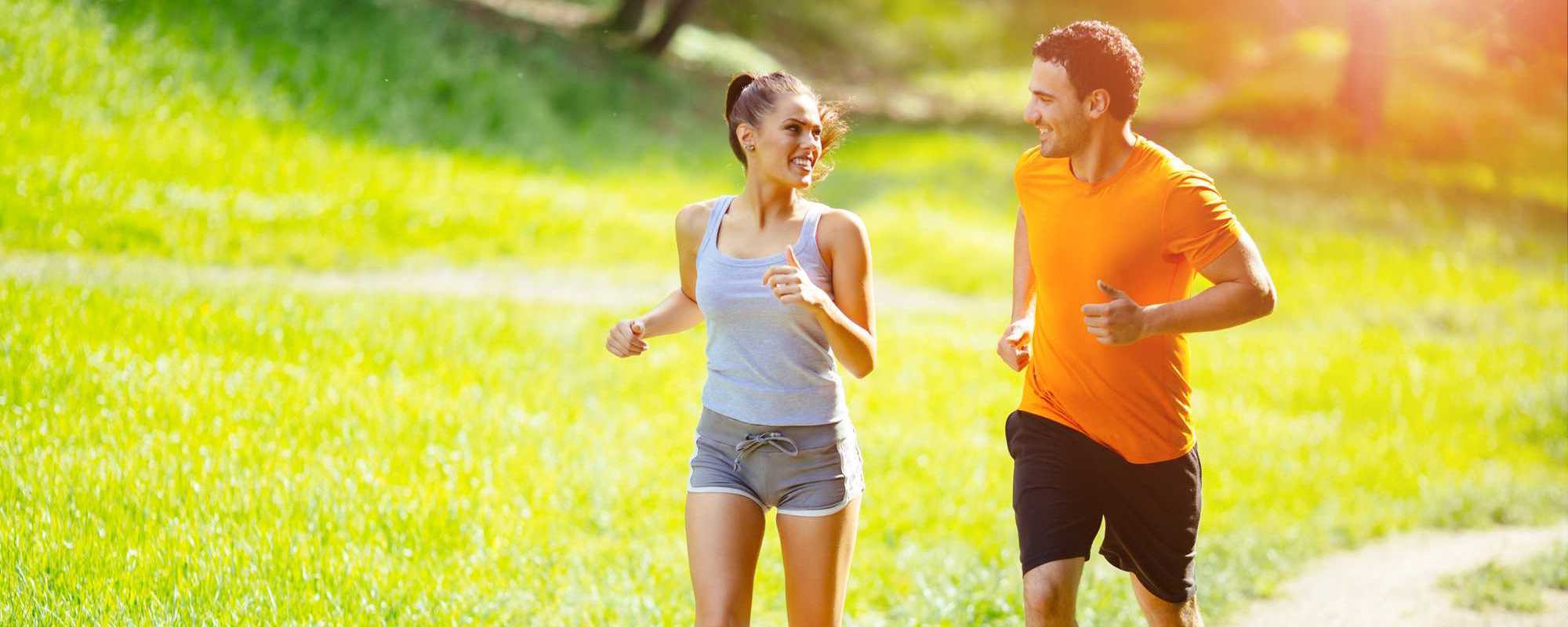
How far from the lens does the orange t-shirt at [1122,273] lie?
429 centimetres

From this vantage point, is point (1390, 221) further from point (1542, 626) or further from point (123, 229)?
point (123, 229)

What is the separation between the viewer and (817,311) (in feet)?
13.2

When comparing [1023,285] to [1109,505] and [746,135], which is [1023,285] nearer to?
[1109,505]

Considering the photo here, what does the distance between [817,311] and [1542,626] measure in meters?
4.93

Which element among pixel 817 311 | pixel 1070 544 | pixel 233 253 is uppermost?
pixel 817 311

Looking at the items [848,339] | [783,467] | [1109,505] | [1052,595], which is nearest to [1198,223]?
[1109,505]

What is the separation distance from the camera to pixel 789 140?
432 centimetres

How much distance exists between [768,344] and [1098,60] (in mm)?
1380

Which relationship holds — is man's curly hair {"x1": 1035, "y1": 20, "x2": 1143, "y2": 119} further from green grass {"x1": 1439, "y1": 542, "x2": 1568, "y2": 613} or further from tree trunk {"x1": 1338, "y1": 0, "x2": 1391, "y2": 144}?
tree trunk {"x1": 1338, "y1": 0, "x2": 1391, "y2": 144}

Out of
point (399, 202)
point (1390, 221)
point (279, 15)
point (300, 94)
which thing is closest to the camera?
point (399, 202)

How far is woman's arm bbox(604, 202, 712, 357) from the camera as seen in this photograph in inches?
179

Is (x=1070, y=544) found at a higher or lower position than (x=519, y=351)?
higher

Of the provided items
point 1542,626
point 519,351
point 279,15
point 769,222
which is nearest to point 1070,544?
point 769,222

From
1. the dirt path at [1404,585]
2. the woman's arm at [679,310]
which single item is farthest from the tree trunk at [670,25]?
the woman's arm at [679,310]
